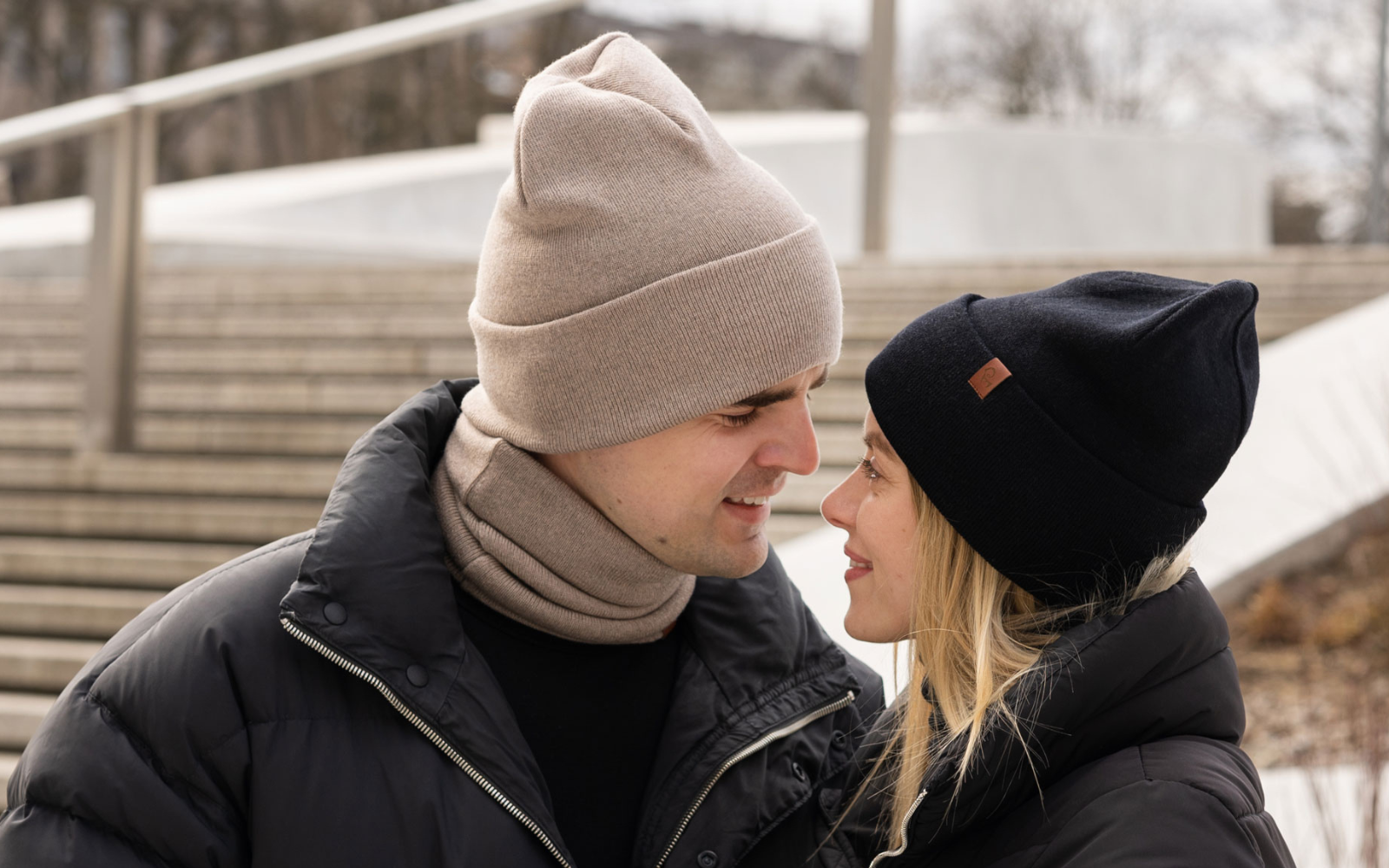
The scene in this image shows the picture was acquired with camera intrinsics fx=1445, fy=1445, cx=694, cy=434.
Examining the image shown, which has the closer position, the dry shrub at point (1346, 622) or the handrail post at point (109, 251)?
the dry shrub at point (1346, 622)

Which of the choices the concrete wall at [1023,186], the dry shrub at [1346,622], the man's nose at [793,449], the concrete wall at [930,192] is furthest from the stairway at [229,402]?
the concrete wall at [1023,186]

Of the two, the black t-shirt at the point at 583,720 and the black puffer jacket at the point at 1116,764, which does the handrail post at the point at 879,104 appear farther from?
the black puffer jacket at the point at 1116,764

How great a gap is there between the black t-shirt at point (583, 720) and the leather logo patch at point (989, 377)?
0.73 metres

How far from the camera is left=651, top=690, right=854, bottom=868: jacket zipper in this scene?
2115 mm

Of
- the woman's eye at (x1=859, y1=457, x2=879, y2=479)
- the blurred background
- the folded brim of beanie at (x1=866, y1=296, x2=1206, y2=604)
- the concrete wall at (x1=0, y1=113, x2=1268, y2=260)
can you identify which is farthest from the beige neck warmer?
the concrete wall at (x1=0, y1=113, x2=1268, y2=260)

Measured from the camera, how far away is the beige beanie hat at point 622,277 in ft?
7.34

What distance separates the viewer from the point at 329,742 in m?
1.91

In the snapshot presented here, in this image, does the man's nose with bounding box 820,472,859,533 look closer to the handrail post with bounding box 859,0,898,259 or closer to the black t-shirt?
the black t-shirt

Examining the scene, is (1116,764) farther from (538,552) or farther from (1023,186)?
(1023,186)

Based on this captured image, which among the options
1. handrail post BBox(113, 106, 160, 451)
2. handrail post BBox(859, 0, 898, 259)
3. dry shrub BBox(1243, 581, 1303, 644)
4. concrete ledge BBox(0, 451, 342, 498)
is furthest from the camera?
handrail post BBox(859, 0, 898, 259)

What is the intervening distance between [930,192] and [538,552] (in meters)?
11.3

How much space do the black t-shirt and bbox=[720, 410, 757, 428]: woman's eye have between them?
41 cm

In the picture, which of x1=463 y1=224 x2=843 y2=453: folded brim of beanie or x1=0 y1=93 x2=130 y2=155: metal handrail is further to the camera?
x1=0 y1=93 x2=130 y2=155: metal handrail

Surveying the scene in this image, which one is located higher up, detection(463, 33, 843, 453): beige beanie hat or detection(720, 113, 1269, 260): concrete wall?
detection(463, 33, 843, 453): beige beanie hat
